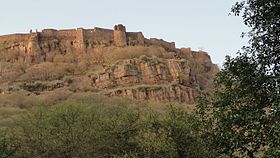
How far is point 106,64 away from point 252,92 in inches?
3442

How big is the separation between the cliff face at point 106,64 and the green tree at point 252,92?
6801cm

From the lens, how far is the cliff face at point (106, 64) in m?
86.3

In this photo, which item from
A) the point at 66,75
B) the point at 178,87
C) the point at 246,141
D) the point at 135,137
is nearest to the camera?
the point at 246,141

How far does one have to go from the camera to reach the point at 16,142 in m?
33.0

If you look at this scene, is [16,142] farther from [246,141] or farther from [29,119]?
[246,141]

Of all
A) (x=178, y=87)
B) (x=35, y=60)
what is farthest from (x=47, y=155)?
(x=35, y=60)

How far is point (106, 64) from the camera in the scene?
98.5 meters

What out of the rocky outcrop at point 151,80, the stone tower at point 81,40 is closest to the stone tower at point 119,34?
the stone tower at point 81,40

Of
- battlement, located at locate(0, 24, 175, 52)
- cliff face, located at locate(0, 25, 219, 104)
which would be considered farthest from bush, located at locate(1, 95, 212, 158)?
battlement, located at locate(0, 24, 175, 52)

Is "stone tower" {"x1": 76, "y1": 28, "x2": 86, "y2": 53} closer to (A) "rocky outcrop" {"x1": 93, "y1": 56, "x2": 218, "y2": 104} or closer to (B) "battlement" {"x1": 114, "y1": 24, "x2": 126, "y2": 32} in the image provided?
(B) "battlement" {"x1": 114, "y1": 24, "x2": 126, "y2": 32}

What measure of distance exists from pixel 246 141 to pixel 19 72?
301 feet

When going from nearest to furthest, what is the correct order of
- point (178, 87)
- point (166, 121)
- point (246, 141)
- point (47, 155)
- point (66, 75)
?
point (246, 141) < point (166, 121) < point (47, 155) < point (178, 87) < point (66, 75)

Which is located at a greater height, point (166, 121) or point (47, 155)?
point (166, 121)

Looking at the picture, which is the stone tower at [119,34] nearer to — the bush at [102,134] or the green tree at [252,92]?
the bush at [102,134]
